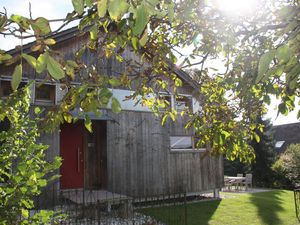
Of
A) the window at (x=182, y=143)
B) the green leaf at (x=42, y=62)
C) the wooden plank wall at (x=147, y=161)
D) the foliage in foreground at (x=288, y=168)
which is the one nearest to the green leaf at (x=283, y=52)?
the green leaf at (x=42, y=62)

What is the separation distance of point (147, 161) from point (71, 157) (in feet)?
9.39

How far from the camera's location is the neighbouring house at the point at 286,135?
3778cm

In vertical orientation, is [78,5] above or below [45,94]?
below

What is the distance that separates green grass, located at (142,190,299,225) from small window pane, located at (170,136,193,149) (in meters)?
2.37

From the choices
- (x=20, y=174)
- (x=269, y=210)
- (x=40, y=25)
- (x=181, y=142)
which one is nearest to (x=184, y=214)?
(x=269, y=210)

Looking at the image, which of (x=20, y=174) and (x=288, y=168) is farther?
(x=288, y=168)

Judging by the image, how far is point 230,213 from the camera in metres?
11.9

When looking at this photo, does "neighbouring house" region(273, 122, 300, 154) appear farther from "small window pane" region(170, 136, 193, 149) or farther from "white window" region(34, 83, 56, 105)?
"white window" region(34, 83, 56, 105)

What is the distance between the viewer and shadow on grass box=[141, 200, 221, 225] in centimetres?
1036

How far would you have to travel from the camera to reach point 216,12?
403cm

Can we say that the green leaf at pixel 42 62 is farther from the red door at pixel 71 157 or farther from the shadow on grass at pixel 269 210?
the red door at pixel 71 157

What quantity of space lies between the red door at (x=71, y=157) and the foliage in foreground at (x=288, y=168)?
49.1ft

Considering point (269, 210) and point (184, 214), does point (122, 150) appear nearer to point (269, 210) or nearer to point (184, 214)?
point (184, 214)

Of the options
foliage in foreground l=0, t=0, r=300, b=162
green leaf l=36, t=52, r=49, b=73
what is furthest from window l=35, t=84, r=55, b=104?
green leaf l=36, t=52, r=49, b=73
